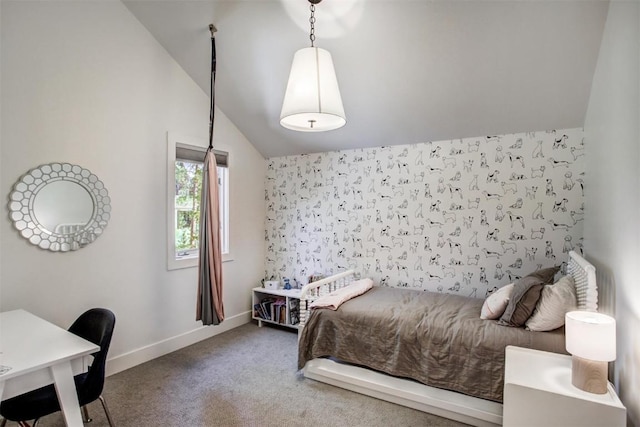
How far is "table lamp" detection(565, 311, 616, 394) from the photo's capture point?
4.98ft

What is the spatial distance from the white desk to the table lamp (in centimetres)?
217

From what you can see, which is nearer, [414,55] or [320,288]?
[414,55]

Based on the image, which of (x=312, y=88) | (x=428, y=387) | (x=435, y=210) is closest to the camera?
(x=312, y=88)

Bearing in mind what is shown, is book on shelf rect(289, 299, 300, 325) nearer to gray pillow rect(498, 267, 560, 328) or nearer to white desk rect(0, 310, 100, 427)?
gray pillow rect(498, 267, 560, 328)

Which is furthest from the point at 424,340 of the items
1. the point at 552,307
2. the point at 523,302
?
the point at 552,307

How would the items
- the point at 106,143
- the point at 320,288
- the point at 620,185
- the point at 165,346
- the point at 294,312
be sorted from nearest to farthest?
the point at 620,185 → the point at 106,143 → the point at 165,346 → the point at 320,288 → the point at 294,312

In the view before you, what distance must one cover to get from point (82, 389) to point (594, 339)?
8.02 ft

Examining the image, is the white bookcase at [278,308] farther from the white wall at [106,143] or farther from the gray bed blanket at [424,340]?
the gray bed blanket at [424,340]

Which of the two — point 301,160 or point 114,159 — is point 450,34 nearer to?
point 301,160

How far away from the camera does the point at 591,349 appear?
1535mm

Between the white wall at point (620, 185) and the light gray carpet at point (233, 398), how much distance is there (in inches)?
43.9

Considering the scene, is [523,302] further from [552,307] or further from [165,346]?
[165,346]

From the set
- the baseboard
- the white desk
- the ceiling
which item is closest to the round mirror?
the white desk

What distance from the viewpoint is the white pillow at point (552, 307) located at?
2160 millimetres
